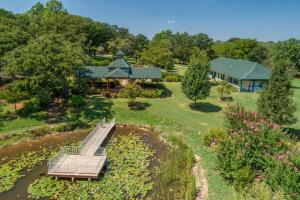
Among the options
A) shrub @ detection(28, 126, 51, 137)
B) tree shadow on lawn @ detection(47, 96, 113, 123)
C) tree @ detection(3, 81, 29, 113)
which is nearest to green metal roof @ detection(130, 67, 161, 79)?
tree shadow on lawn @ detection(47, 96, 113, 123)

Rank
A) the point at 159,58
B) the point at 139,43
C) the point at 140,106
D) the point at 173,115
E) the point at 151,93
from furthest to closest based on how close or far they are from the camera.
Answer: the point at 139,43
the point at 159,58
the point at 151,93
the point at 140,106
the point at 173,115

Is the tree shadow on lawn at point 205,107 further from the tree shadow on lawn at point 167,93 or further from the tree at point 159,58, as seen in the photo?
the tree at point 159,58

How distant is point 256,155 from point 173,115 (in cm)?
1540

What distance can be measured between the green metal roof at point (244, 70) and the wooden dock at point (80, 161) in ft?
96.6

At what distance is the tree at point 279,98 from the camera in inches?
920

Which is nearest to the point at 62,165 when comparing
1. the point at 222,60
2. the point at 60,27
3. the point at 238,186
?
the point at 238,186

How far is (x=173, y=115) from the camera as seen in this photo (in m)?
32.5

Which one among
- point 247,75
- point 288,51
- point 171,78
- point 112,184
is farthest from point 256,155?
point 288,51

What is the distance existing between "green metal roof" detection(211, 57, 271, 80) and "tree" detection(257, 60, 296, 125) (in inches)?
838

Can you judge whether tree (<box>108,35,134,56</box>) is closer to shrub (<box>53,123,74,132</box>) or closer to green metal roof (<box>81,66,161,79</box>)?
green metal roof (<box>81,66,161,79</box>)

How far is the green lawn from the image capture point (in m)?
27.0

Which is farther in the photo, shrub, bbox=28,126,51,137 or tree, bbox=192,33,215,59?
tree, bbox=192,33,215,59

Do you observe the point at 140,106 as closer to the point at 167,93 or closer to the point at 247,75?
the point at 167,93

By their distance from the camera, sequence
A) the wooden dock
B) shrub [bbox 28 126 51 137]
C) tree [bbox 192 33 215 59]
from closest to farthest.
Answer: the wooden dock
shrub [bbox 28 126 51 137]
tree [bbox 192 33 215 59]
